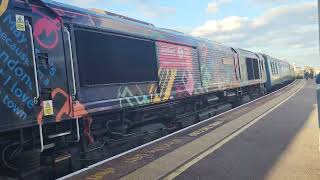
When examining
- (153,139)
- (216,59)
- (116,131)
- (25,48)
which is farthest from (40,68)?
(216,59)

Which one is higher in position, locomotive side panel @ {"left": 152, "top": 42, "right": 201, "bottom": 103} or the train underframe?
locomotive side panel @ {"left": 152, "top": 42, "right": 201, "bottom": 103}

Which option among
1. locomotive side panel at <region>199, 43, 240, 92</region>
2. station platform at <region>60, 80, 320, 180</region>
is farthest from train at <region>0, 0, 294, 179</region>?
locomotive side panel at <region>199, 43, 240, 92</region>

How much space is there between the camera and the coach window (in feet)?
26.8

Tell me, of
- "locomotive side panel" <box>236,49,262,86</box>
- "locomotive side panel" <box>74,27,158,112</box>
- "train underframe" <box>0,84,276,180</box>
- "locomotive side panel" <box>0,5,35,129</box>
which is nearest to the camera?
"locomotive side panel" <box>0,5,35,129</box>

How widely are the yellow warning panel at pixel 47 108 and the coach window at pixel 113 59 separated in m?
1.17

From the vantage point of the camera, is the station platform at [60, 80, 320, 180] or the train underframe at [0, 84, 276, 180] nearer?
the train underframe at [0, 84, 276, 180]

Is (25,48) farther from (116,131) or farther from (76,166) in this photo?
(116,131)

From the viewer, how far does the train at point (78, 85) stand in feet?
20.9

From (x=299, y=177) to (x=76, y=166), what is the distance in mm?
A: 3884

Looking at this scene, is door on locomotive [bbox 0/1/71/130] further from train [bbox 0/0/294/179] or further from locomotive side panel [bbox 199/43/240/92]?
locomotive side panel [bbox 199/43/240/92]

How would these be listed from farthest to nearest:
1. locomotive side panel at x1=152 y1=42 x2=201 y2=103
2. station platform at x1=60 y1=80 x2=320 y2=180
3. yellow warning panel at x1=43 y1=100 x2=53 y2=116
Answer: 1. locomotive side panel at x1=152 y1=42 x2=201 y2=103
2. station platform at x1=60 y1=80 x2=320 y2=180
3. yellow warning panel at x1=43 y1=100 x2=53 y2=116

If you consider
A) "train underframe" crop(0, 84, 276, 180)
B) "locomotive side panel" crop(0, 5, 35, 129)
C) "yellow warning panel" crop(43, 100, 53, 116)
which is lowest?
"train underframe" crop(0, 84, 276, 180)

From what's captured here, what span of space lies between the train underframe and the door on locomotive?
1.12 feet

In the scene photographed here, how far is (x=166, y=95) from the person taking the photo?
39.1 ft
